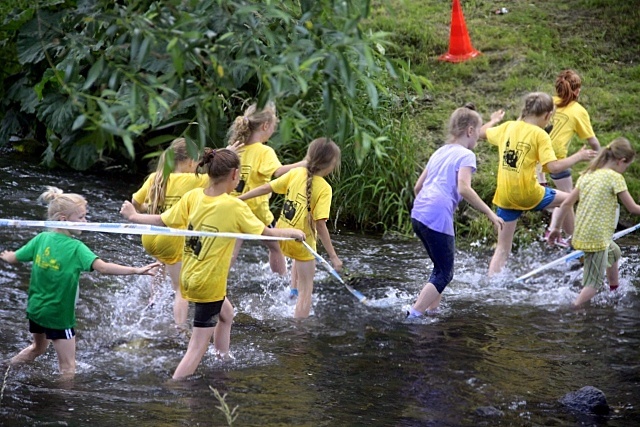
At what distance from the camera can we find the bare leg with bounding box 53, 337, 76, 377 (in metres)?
6.18

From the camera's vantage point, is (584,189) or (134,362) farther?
(584,189)

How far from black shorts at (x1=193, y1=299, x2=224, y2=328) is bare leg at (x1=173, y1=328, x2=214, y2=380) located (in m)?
0.04

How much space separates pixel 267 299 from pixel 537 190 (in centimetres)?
262

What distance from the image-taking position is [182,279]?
247 inches

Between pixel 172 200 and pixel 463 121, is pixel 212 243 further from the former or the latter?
pixel 463 121

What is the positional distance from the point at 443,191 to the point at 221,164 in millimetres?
2234

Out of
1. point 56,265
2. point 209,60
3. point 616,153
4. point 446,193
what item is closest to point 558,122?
point 616,153

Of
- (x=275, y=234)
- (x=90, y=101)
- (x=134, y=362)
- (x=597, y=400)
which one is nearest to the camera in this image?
(x=90, y=101)

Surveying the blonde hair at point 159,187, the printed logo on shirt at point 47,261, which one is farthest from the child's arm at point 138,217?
the printed logo on shirt at point 47,261

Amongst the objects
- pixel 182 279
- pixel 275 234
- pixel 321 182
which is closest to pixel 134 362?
pixel 182 279

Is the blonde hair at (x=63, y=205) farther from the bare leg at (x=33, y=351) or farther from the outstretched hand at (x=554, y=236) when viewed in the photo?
the outstretched hand at (x=554, y=236)

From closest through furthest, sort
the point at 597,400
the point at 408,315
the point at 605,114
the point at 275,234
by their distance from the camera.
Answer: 1. the point at 597,400
2. the point at 275,234
3. the point at 408,315
4. the point at 605,114

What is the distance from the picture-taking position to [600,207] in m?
8.05

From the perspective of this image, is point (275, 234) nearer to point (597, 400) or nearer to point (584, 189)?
point (597, 400)
